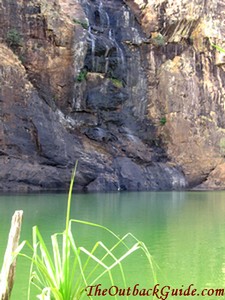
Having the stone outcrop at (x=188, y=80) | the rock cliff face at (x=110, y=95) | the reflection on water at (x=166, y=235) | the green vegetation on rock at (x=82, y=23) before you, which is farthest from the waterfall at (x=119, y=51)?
the reflection on water at (x=166, y=235)

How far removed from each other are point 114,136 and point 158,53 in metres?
11.8

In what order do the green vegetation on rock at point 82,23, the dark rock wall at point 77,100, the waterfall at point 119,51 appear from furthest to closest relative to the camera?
the waterfall at point 119,51, the green vegetation on rock at point 82,23, the dark rock wall at point 77,100

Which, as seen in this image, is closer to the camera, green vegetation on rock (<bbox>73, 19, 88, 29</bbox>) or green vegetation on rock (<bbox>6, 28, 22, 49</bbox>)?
green vegetation on rock (<bbox>6, 28, 22, 49</bbox>)

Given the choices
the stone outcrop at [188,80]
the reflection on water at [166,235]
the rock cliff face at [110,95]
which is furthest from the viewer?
the stone outcrop at [188,80]

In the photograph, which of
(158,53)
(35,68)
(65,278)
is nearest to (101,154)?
(35,68)

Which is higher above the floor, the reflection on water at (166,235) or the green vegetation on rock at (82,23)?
the green vegetation on rock at (82,23)

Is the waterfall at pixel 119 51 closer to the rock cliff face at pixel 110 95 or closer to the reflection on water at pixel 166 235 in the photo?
the rock cliff face at pixel 110 95

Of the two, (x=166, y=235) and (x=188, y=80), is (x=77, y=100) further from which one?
(x=166, y=235)

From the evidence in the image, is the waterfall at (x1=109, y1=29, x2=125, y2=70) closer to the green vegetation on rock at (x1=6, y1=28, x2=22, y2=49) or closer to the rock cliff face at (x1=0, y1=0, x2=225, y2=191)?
the rock cliff face at (x1=0, y1=0, x2=225, y2=191)

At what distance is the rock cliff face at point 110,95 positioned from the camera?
3331cm

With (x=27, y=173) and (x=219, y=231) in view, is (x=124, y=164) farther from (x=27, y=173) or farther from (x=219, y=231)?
(x=219, y=231)

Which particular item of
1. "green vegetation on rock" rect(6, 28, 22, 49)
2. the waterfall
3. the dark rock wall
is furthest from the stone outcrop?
"green vegetation on rock" rect(6, 28, 22, 49)

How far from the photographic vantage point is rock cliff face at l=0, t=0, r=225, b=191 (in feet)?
109

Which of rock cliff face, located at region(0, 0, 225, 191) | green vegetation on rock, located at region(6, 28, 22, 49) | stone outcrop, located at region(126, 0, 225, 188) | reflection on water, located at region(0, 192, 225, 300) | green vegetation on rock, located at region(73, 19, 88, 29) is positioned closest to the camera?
reflection on water, located at region(0, 192, 225, 300)
